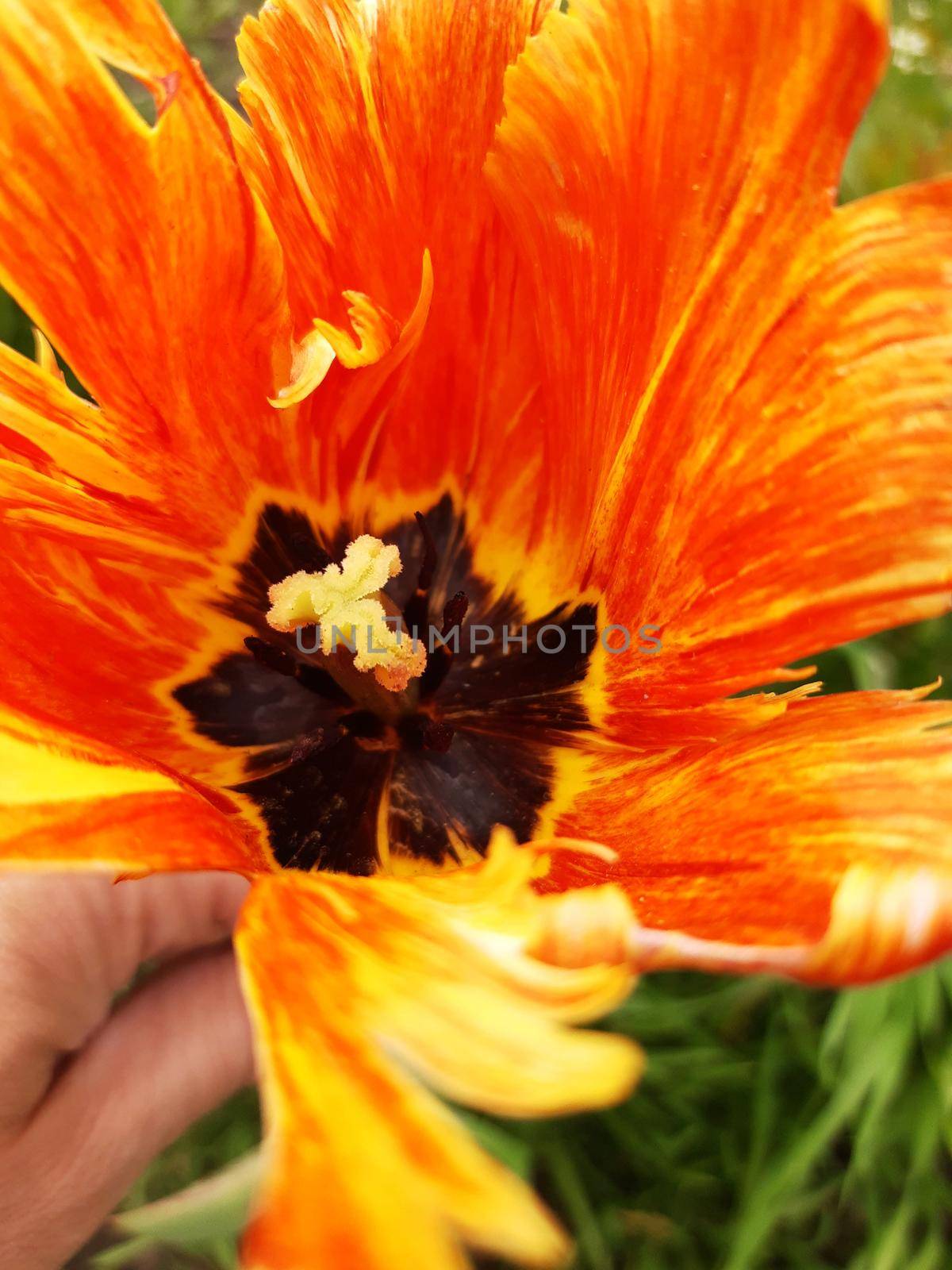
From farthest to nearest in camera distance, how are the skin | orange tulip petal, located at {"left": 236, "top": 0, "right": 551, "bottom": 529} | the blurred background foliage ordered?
the blurred background foliage
the skin
orange tulip petal, located at {"left": 236, "top": 0, "right": 551, "bottom": 529}

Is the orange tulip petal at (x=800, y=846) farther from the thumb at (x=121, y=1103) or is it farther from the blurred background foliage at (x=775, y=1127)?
the blurred background foliage at (x=775, y=1127)

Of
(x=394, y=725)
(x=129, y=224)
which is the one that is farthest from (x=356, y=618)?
(x=129, y=224)

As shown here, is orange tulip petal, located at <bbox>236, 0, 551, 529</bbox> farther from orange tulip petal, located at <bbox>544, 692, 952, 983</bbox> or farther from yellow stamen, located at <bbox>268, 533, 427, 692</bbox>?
orange tulip petal, located at <bbox>544, 692, 952, 983</bbox>

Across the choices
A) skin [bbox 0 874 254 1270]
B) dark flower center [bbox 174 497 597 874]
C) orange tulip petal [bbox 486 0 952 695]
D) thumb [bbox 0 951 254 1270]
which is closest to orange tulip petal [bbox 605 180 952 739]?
orange tulip petal [bbox 486 0 952 695]

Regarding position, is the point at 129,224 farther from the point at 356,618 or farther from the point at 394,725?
the point at 394,725

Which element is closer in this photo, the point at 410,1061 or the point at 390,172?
the point at 410,1061

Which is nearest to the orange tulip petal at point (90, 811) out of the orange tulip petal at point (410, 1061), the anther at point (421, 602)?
the orange tulip petal at point (410, 1061)
